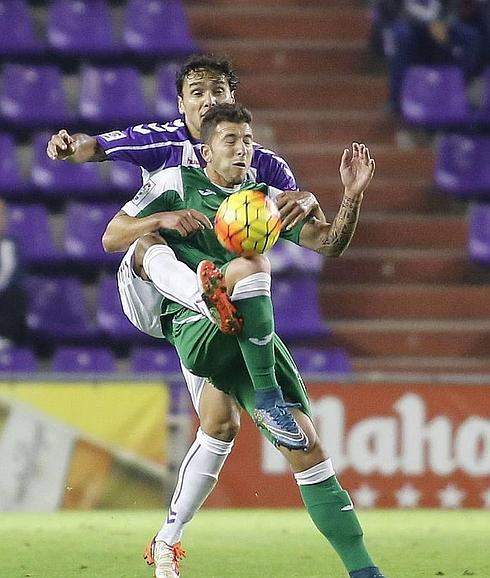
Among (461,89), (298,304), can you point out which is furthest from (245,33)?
(298,304)

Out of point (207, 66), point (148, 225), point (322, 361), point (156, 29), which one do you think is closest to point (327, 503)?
point (148, 225)

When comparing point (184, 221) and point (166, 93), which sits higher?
point (184, 221)

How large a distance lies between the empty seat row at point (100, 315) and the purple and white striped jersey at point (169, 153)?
17.5 feet

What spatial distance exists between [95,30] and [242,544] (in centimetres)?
652

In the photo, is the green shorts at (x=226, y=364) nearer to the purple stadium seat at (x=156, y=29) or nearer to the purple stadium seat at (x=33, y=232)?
the purple stadium seat at (x=33, y=232)

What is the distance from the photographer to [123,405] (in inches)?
350

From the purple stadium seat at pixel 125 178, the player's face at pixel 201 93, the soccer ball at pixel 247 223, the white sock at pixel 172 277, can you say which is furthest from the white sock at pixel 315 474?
the purple stadium seat at pixel 125 178

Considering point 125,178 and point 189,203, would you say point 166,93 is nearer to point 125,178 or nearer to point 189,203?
point 125,178

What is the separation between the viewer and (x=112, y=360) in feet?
35.7

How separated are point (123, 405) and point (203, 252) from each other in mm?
3739

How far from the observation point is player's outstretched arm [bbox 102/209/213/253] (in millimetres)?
5055

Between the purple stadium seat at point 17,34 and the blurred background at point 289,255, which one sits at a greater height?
the purple stadium seat at point 17,34

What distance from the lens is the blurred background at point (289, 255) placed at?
29.0 feet

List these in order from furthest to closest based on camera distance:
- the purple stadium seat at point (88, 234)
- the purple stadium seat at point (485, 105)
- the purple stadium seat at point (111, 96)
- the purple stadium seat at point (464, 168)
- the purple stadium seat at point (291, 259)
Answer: the purple stadium seat at point (485, 105), the purple stadium seat at point (464, 168), the purple stadium seat at point (111, 96), the purple stadium seat at point (88, 234), the purple stadium seat at point (291, 259)
